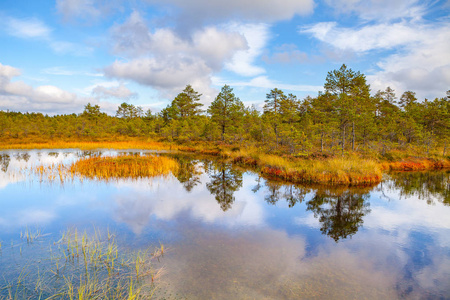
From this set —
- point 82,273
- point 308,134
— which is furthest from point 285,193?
point 308,134

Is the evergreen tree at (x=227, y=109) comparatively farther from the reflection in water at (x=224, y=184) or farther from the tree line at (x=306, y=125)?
the reflection in water at (x=224, y=184)

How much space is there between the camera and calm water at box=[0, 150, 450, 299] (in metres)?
6.41

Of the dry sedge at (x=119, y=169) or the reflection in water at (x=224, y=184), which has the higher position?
the dry sedge at (x=119, y=169)

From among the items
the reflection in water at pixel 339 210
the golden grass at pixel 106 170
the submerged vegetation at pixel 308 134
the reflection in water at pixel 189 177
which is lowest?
the reflection in water at pixel 339 210

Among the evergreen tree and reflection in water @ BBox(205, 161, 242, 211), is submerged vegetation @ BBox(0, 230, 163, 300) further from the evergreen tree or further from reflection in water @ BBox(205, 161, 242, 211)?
the evergreen tree

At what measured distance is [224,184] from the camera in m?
19.2

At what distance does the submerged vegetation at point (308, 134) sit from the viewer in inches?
898

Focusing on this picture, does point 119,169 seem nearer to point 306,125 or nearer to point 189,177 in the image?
point 189,177

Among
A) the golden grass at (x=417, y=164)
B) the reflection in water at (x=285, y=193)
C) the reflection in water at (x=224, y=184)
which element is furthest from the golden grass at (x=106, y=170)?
the golden grass at (x=417, y=164)

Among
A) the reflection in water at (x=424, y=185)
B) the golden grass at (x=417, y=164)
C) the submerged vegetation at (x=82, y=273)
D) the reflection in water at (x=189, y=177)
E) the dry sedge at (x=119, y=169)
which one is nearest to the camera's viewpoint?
the submerged vegetation at (x=82, y=273)

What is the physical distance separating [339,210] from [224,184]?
8704 mm

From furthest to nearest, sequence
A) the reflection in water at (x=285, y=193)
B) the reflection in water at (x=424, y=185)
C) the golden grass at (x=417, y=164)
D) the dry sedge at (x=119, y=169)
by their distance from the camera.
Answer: the golden grass at (x=417, y=164), the dry sedge at (x=119, y=169), the reflection in water at (x=424, y=185), the reflection in water at (x=285, y=193)

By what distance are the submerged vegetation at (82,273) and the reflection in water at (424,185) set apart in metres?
17.7

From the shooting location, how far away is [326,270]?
7.12m
